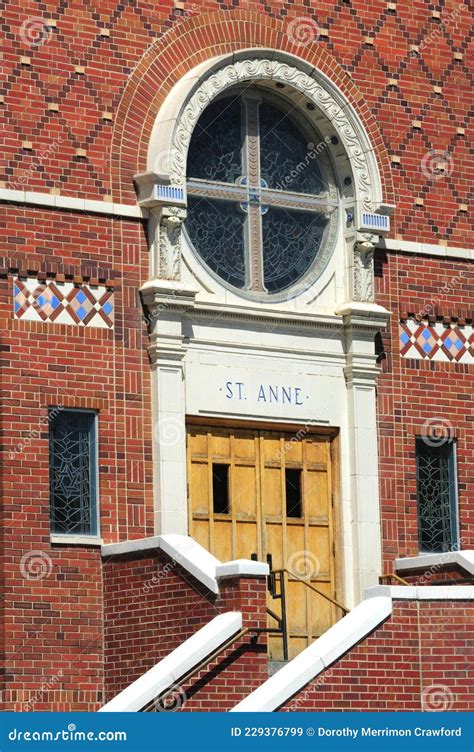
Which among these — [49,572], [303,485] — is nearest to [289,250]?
[303,485]

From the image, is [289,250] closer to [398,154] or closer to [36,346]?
[398,154]

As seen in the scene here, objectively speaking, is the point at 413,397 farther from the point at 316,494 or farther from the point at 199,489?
the point at 199,489

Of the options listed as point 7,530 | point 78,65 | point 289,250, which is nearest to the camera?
point 7,530

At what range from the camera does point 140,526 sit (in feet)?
81.8

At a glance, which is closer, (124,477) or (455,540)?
(124,477)

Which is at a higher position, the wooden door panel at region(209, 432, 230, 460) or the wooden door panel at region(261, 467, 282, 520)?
the wooden door panel at region(209, 432, 230, 460)

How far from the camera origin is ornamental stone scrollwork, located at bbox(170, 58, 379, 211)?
25812mm

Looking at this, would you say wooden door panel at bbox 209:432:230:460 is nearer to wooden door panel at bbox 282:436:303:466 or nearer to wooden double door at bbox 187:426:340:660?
wooden double door at bbox 187:426:340:660

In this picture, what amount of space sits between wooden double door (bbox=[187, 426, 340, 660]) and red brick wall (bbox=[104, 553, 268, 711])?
1.57m

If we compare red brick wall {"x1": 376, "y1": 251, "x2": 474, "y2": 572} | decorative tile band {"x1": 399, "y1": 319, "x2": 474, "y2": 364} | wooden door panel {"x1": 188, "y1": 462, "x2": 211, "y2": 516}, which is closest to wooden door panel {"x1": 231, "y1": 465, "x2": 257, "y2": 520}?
wooden door panel {"x1": 188, "y1": 462, "x2": 211, "y2": 516}

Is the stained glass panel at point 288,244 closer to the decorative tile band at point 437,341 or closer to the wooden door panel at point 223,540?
the decorative tile band at point 437,341

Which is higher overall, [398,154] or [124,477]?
[398,154]

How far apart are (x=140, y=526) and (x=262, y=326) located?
3.22 m

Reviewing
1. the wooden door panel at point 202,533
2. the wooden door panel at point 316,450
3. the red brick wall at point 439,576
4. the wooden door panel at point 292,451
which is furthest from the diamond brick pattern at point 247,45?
the red brick wall at point 439,576
